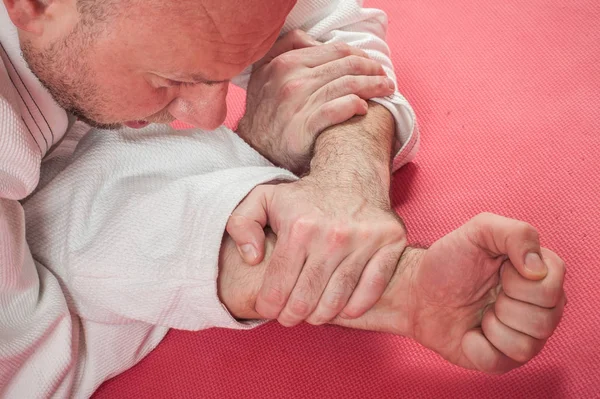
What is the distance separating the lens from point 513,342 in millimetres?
760

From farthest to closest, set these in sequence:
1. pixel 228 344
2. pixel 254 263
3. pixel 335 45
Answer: pixel 335 45, pixel 228 344, pixel 254 263

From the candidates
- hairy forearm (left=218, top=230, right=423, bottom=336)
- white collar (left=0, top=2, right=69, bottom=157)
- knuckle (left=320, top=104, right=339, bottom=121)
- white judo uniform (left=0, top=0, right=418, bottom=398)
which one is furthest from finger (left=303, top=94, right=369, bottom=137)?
white collar (left=0, top=2, right=69, bottom=157)

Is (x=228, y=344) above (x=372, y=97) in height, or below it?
below

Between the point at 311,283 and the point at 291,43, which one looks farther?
the point at 291,43

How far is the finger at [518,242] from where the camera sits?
727mm

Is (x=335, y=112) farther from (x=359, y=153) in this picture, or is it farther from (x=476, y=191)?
(x=476, y=191)

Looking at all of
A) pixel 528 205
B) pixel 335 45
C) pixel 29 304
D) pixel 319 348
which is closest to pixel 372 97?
pixel 335 45

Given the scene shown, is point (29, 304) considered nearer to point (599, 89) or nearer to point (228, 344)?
point (228, 344)

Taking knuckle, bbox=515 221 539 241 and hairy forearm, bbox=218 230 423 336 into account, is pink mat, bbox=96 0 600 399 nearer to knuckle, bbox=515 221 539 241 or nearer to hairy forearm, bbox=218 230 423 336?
hairy forearm, bbox=218 230 423 336

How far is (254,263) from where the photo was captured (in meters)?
0.91

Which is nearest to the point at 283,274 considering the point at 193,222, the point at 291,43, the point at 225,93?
the point at 193,222

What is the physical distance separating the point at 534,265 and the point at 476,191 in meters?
0.36

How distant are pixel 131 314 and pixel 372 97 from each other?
0.50 m

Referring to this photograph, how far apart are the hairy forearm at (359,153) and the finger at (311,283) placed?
13 cm
